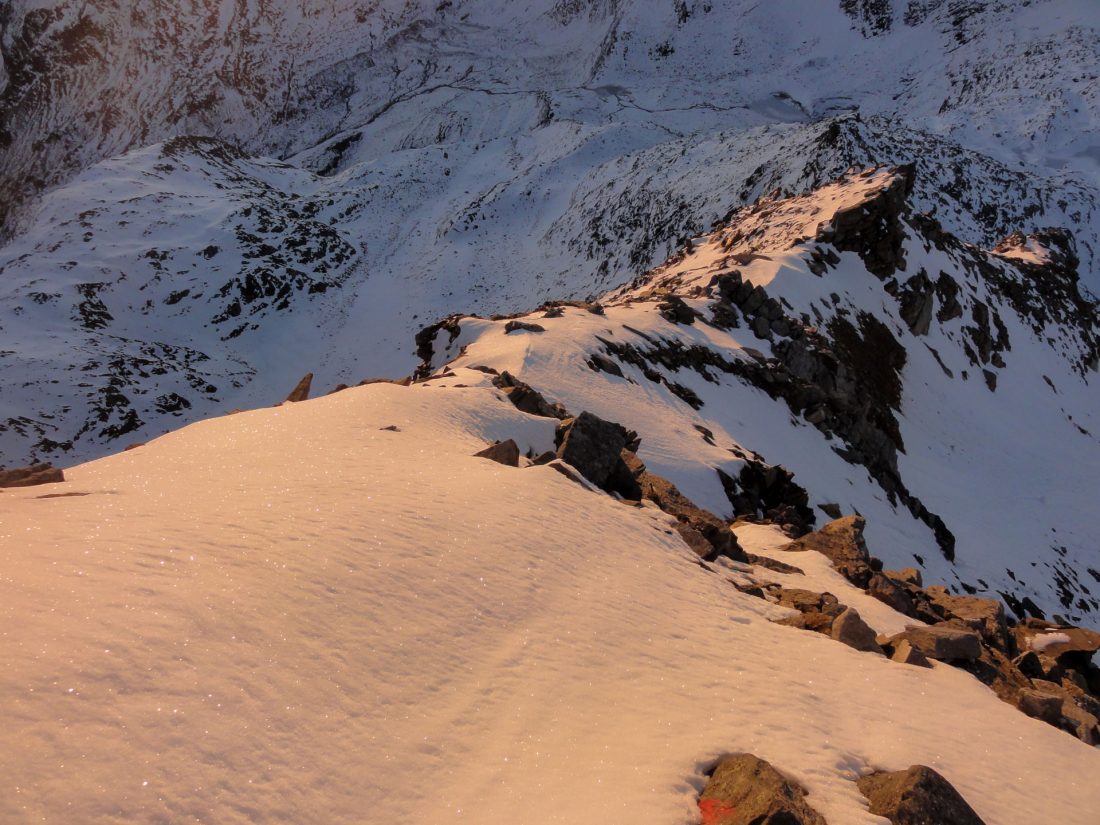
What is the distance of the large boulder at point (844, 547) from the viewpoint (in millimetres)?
11430

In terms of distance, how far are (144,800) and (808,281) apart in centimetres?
2932

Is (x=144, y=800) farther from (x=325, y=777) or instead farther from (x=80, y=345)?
(x=80, y=345)

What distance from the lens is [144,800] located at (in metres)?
3.44

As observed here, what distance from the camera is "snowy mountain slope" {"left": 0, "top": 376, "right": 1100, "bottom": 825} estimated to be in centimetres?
390

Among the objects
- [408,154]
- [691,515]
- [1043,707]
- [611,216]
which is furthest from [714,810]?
[408,154]

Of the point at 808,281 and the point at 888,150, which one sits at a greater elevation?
the point at 888,150

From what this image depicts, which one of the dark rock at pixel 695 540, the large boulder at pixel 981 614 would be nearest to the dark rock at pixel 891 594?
the large boulder at pixel 981 614

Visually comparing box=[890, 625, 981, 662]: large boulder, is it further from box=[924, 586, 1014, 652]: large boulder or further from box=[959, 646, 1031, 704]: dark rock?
box=[924, 586, 1014, 652]: large boulder

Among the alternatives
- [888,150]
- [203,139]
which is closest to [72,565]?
[888,150]

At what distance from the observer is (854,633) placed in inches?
313

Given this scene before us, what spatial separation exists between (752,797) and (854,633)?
164 inches

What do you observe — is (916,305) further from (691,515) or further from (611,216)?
(691,515)

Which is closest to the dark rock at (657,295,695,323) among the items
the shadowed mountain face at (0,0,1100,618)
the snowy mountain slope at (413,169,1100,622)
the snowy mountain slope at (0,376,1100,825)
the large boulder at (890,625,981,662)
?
the snowy mountain slope at (413,169,1100,622)

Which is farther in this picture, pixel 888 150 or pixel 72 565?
pixel 888 150
